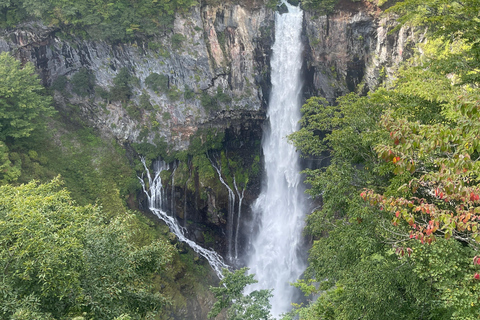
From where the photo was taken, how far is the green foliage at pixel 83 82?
68.6ft

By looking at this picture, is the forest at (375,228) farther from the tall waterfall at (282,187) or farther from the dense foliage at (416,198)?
the tall waterfall at (282,187)

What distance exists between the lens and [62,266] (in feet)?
18.4

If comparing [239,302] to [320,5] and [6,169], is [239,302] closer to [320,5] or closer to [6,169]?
[6,169]

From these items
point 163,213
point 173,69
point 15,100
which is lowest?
point 163,213

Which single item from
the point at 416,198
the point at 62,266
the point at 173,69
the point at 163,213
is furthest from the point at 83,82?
the point at 416,198

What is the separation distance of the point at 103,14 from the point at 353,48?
15.0 m

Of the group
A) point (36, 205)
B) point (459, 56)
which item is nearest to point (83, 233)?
point (36, 205)

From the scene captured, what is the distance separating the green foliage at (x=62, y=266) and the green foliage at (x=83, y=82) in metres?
15.6

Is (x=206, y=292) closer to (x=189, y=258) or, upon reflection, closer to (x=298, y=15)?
(x=189, y=258)

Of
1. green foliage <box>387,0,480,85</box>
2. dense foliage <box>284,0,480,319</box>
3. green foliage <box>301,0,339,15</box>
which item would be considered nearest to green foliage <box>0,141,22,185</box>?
dense foliage <box>284,0,480,319</box>

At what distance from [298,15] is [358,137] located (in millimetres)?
13449

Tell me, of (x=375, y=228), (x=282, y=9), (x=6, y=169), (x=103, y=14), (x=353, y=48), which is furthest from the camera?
(x=282, y=9)

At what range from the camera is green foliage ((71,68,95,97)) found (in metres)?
20.9

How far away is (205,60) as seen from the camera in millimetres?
19828
